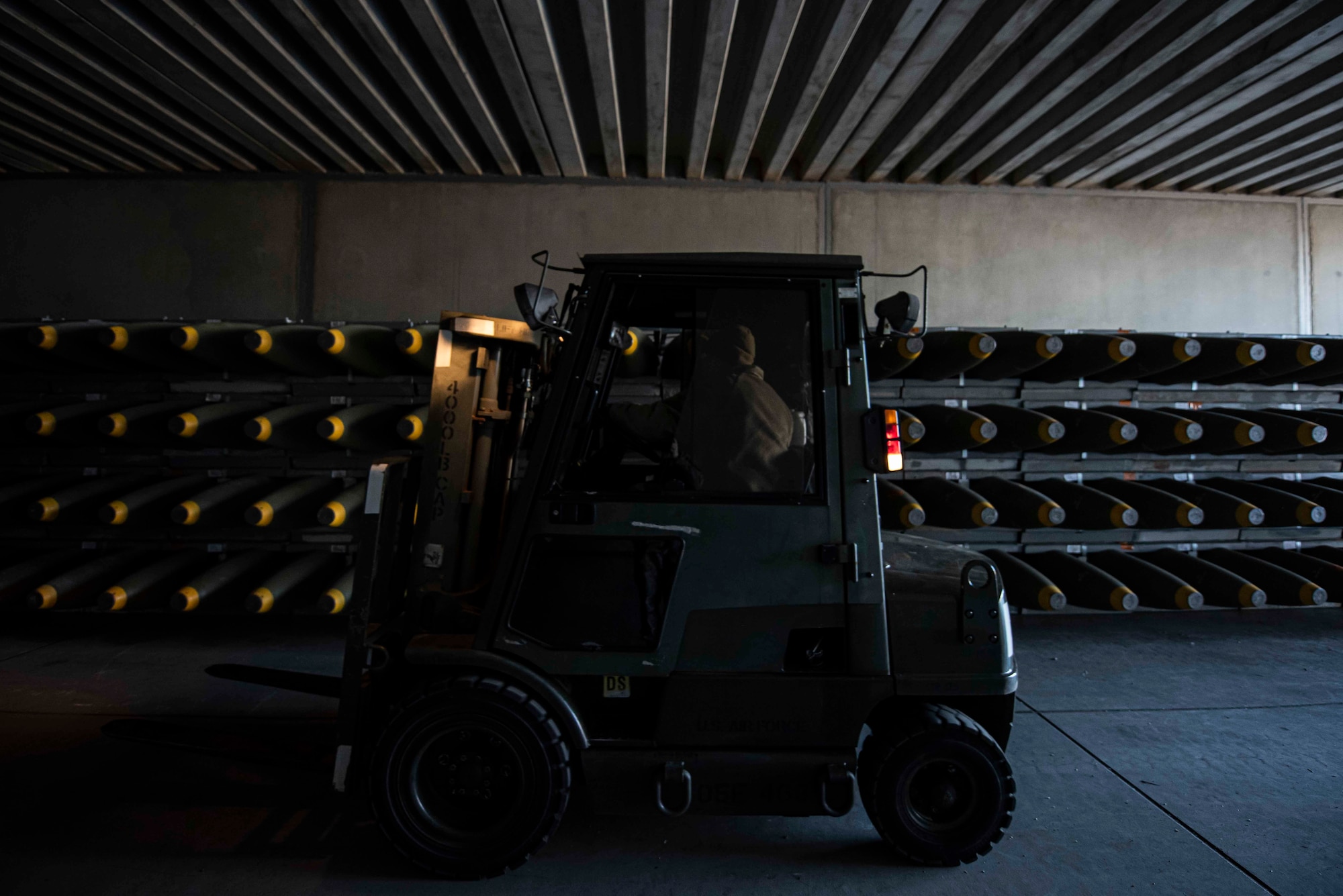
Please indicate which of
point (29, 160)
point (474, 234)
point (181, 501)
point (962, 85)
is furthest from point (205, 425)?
point (962, 85)

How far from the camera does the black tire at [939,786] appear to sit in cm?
231

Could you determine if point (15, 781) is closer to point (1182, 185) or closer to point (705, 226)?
point (705, 226)

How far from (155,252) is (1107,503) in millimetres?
7958

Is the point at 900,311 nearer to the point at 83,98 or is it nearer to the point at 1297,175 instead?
the point at 83,98

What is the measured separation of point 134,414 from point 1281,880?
21.6 ft

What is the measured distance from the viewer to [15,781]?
2832mm

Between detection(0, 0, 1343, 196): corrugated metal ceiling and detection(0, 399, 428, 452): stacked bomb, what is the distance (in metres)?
2.15

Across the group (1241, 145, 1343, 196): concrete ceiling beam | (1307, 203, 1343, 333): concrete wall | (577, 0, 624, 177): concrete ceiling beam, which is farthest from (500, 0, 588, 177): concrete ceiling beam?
(1307, 203, 1343, 333): concrete wall

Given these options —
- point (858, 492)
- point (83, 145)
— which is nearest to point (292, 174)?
point (83, 145)

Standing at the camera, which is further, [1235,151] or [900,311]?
[1235,151]

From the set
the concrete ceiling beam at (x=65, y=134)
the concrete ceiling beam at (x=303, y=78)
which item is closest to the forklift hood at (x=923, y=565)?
the concrete ceiling beam at (x=303, y=78)

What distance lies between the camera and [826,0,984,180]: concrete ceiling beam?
3996mm

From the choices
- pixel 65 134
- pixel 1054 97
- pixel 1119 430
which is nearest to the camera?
pixel 1054 97

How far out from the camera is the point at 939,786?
2350 mm
